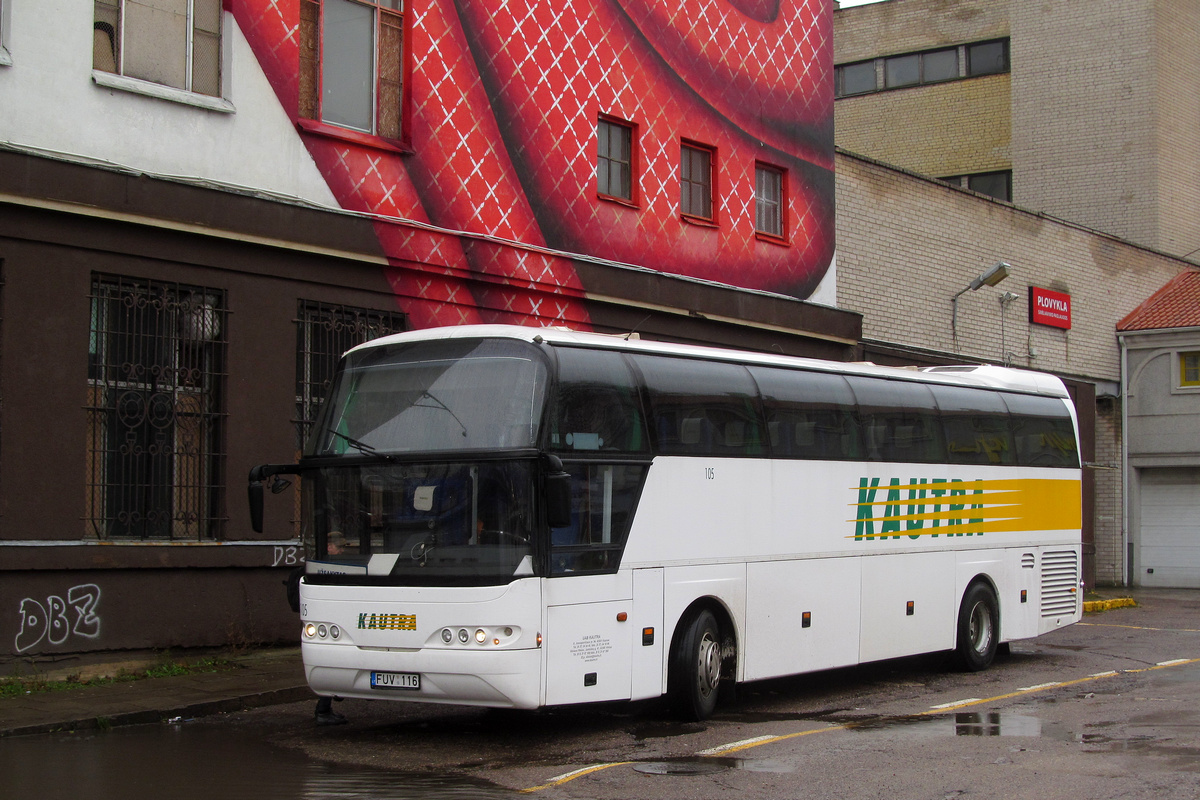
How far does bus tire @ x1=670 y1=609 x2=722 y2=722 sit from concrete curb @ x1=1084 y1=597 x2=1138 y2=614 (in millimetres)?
14775

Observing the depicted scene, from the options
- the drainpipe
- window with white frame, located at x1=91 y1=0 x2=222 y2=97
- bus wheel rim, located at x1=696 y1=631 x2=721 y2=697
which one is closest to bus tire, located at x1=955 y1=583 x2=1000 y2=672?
bus wheel rim, located at x1=696 y1=631 x2=721 y2=697

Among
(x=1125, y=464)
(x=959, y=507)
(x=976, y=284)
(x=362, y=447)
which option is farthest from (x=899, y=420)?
(x=1125, y=464)

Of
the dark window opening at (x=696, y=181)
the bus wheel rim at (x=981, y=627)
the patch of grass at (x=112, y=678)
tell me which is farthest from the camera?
the dark window opening at (x=696, y=181)

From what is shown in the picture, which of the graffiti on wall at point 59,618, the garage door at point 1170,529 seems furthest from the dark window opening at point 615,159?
the garage door at point 1170,529

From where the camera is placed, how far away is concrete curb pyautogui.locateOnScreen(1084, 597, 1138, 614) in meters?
24.8

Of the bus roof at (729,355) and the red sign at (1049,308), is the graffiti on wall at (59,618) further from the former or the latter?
the red sign at (1049,308)

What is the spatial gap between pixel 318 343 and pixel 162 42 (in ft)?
11.4

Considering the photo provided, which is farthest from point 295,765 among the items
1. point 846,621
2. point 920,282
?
point 920,282

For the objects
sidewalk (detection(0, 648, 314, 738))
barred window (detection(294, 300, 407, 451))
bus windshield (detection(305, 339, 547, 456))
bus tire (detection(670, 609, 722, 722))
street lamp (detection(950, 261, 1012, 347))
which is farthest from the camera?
street lamp (detection(950, 261, 1012, 347))

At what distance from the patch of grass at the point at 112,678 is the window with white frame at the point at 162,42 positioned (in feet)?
18.7

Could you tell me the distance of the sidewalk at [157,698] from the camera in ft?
34.9

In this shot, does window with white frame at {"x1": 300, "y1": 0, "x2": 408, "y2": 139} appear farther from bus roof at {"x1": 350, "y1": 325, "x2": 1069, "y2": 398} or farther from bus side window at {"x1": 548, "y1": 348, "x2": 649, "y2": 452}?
bus side window at {"x1": 548, "y1": 348, "x2": 649, "y2": 452}

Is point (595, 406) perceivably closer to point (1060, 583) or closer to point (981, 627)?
point (981, 627)

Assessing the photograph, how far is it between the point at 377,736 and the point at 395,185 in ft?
24.1
